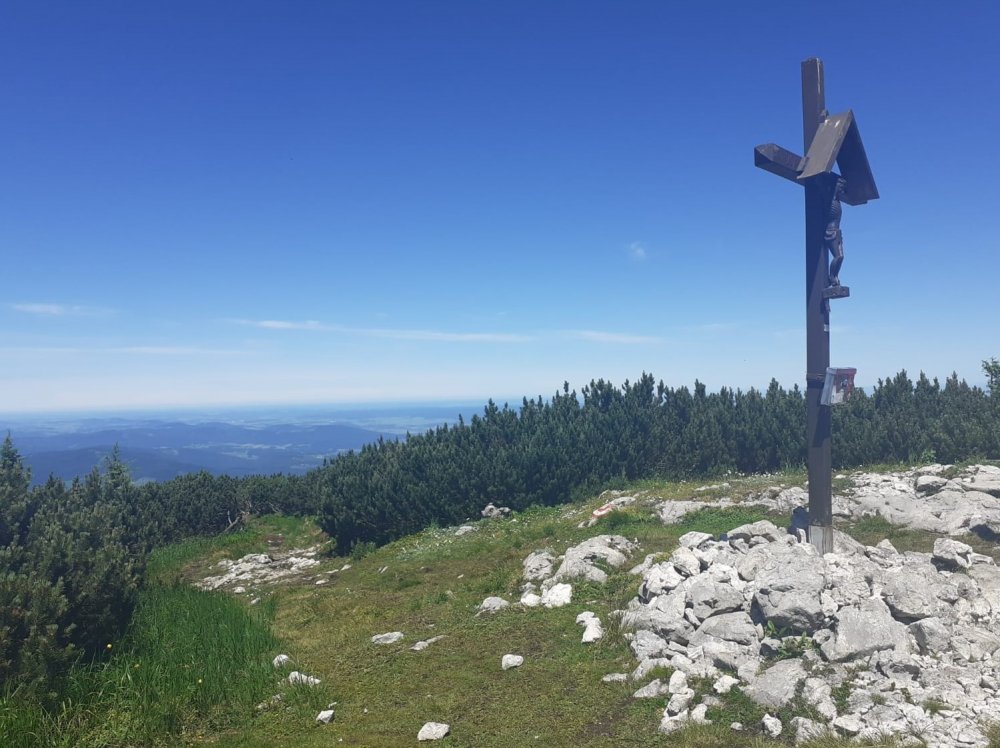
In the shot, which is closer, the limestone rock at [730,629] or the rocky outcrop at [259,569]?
the limestone rock at [730,629]

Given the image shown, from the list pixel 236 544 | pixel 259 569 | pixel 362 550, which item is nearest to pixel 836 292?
pixel 362 550

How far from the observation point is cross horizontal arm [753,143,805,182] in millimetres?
8852

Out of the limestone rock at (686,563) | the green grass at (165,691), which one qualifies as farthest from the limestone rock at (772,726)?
the green grass at (165,691)

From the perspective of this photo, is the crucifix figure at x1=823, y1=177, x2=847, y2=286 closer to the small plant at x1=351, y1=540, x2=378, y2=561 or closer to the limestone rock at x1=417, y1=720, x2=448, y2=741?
the limestone rock at x1=417, y1=720, x2=448, y2=741

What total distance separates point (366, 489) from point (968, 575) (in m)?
16.0

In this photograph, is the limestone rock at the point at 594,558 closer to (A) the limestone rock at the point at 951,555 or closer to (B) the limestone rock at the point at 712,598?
(B) the limestone rock at the point at 712,598

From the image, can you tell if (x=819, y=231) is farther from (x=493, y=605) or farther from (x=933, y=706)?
(x=493, y=605)

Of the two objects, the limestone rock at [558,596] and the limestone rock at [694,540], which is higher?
Answer: the limestone rock at [694,540]

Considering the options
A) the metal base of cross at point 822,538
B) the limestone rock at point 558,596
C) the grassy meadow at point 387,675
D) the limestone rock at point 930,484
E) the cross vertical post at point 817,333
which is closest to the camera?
the grassy meadow at point 387,675

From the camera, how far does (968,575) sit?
7969 millimetres

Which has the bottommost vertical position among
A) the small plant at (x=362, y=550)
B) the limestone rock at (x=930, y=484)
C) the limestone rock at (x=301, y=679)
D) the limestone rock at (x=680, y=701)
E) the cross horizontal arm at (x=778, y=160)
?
the small plant at (x=362, y=550)

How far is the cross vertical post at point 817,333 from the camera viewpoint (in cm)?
898

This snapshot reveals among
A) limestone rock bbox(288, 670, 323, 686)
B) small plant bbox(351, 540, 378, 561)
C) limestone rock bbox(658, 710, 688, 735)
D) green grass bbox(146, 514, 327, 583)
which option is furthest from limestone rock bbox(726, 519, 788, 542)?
green grass bbox(146, 514, 327, 583)

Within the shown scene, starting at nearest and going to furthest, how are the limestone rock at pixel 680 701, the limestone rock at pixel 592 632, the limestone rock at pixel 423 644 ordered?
1. the limestone rock at pixel 680 701
2. the limestone rock at pixel 592 632
3. the limestone rock at pixel 423 644
